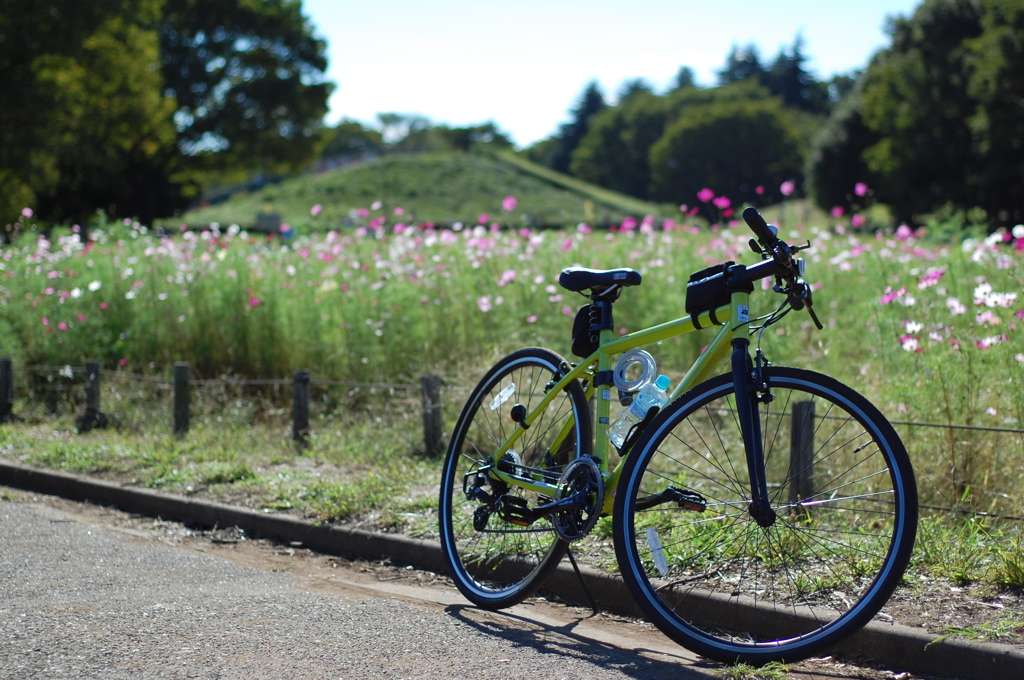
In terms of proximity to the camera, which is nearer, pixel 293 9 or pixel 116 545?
pixel 116 545

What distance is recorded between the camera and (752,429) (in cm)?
337

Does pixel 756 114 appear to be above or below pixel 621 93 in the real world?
below

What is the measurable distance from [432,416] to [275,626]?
315 centimetres

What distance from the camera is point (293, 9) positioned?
4347 centimetres

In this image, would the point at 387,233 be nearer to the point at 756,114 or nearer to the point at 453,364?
the point at 453,364

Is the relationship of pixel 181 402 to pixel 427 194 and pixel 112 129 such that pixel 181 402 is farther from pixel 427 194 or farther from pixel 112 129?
pixel 427 194

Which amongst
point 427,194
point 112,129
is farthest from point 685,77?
point 112,129

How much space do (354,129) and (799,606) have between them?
432 ft

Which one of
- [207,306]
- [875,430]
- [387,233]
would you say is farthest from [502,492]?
[387,233]

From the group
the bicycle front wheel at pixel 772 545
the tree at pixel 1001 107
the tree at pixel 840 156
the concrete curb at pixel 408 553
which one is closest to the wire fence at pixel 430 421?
the bicycle front wheel at pixel 772 545

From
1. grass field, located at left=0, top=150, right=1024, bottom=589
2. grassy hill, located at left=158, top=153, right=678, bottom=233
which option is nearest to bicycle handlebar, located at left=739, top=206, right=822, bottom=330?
grass field, located at left=0, top=150, right=1024, bottom=589

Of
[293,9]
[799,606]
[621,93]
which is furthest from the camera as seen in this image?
[621,93]

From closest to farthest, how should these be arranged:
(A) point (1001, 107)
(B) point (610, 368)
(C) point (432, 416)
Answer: (B) point (610, 368) < (C) point (432, 416) < (A) point (1001, 107)

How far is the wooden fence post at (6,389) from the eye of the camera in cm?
930
